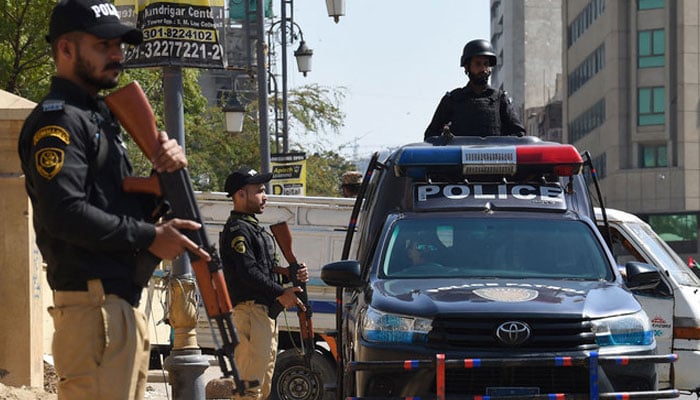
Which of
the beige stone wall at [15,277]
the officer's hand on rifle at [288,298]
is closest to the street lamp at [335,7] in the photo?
the beige stone wall at [15,277]

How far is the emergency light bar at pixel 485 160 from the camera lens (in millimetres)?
10867

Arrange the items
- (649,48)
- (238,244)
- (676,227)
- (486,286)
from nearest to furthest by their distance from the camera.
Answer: (486,286), (238,244), (676,227), (649,48)

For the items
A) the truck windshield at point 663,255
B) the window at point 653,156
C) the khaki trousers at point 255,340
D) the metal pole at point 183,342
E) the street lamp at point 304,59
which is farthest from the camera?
the window at point 653,156

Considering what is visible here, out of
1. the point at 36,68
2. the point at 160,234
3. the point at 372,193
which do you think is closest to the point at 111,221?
the point at 160,234

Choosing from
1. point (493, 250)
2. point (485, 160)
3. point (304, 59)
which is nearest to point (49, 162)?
point (493, 250)

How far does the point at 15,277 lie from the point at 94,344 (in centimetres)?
747

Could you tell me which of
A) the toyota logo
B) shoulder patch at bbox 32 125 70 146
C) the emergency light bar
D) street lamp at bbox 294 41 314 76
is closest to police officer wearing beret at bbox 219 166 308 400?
the emergency light bar

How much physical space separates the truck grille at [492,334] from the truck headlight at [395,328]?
7 centimetres

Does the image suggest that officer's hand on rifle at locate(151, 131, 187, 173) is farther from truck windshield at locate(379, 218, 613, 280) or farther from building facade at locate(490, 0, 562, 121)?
building facade at locate(490, 0, 562, 121)

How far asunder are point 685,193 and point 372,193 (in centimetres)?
7232

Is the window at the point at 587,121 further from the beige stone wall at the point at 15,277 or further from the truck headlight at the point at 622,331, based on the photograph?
the truck headlight at the point at 622,331

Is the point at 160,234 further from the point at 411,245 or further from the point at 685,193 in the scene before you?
the point at 685,193

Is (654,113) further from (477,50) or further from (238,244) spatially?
(238,244)

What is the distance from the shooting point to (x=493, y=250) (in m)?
10.2
